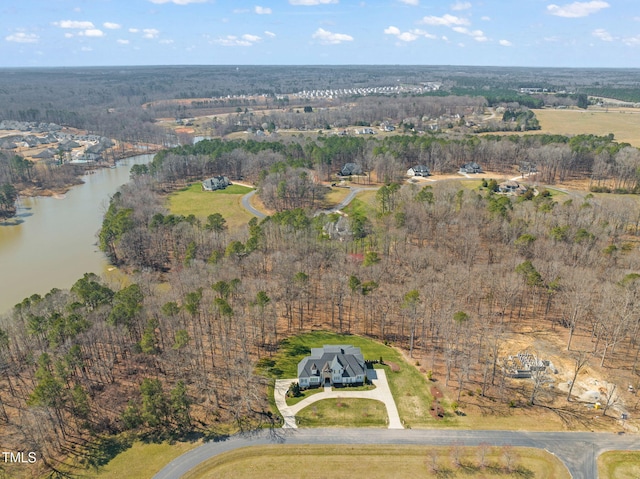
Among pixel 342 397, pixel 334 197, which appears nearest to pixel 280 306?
pixel 342 397

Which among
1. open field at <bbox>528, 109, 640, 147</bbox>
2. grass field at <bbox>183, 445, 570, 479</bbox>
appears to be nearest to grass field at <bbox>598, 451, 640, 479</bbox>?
grass field at <bbox>183, 445, 570, 479</bbox>

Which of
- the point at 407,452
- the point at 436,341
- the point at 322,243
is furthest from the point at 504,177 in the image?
the point at 407,452

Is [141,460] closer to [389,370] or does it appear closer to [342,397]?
[342,397]

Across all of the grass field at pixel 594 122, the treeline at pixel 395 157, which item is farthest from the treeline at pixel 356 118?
the treeline at pixel 395 157

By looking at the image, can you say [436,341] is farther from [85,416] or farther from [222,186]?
[222,186]

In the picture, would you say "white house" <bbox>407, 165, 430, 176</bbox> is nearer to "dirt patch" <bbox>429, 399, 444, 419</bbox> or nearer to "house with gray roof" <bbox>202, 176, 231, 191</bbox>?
"house with gray roof" <bbox>202, 176, 231, 191</bbox>

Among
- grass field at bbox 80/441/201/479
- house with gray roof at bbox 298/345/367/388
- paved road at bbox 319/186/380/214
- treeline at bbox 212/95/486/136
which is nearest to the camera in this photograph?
grass field at bbox 80/441/201/479

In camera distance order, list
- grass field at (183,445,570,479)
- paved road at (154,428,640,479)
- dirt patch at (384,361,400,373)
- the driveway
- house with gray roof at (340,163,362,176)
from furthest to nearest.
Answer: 1. house with gray roof at (340,163,362,176)
2. dirt patch at (384,361,400,373)
3. the driveway
4. paved road at (154,428,640,479)
5. grass field at (183,445,570,479)
